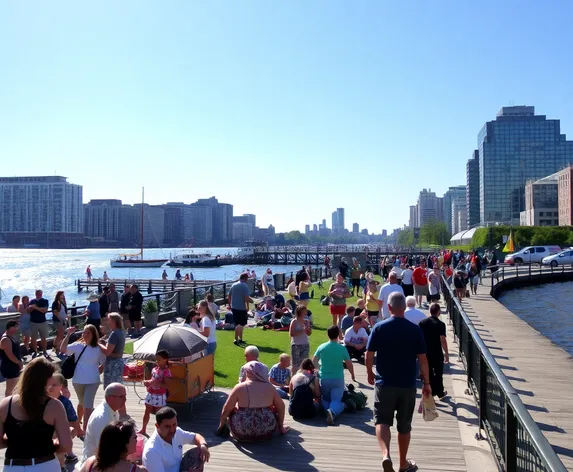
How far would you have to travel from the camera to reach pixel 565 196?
12469cm

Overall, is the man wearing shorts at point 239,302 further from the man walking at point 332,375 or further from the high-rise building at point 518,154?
the high-rise building at point 518,154

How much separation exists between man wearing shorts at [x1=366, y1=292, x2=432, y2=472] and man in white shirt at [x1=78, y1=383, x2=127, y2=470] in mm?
2855

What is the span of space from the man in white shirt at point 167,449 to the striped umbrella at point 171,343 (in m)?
3.20

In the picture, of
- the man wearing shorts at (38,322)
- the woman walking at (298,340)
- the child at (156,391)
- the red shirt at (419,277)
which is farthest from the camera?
the red shirt at (419,277)

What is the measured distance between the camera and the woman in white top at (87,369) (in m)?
8.34

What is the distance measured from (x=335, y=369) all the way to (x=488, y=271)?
1823 inches

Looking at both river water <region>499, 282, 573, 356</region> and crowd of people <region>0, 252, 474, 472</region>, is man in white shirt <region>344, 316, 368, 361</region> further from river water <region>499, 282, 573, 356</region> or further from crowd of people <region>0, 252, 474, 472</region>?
river water <region>499, 282, 573, 356</region>

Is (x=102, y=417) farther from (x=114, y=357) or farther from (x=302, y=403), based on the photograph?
(x=302, y=403)

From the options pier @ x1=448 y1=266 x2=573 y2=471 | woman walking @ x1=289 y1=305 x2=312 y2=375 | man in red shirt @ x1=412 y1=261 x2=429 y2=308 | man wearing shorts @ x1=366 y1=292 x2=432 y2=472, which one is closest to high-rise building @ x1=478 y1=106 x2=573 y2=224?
pier @ x1=448 y1=266 x2=573 y2=471

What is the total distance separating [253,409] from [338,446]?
4.11 feet

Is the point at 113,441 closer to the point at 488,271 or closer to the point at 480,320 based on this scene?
the point at 480,320

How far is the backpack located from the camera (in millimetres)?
9086

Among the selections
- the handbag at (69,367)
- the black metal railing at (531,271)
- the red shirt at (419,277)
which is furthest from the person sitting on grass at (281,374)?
the black metal railing at (531,271)

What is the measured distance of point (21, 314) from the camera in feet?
48.6
